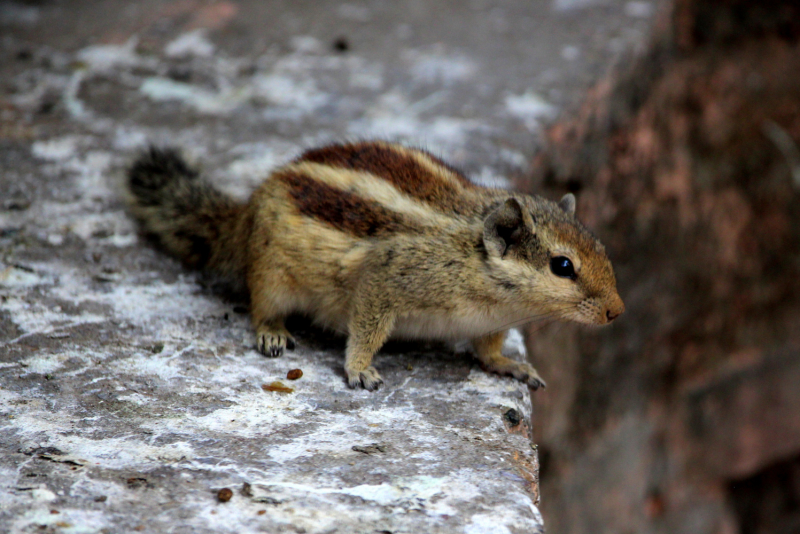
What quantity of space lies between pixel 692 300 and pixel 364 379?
3.91 metres

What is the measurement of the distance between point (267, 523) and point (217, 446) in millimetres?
441

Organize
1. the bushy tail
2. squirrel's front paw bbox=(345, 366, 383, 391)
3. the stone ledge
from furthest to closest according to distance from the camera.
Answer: the bushy tail < squirrel's front paw bbox=(345, 366, 383, 391) < the stone ledge

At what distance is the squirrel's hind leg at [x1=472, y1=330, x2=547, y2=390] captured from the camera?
3396 millimetres

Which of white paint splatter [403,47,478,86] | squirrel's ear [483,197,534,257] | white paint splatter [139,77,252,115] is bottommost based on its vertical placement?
squirrel's ear [483,197,534,257]

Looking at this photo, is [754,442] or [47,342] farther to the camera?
[754,442]

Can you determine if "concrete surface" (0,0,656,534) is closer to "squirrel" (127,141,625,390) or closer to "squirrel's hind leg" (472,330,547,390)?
"squirrel's hind leg" (472,330,547,390)

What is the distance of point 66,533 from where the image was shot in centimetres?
224

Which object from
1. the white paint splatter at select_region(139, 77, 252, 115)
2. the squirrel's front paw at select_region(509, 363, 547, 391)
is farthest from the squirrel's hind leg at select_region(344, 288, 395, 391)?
the white paint splatter at select_region(139, 77, 252, 115)

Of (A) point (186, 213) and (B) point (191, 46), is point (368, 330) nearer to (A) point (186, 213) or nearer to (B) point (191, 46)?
(A) point (186, 213)

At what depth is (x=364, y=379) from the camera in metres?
3.21

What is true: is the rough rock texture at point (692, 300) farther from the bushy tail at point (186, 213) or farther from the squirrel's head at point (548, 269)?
the bushy tail at point (186, 213)

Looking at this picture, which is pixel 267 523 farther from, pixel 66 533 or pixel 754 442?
pixel 754 442

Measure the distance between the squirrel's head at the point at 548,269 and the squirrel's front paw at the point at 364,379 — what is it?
567 mm

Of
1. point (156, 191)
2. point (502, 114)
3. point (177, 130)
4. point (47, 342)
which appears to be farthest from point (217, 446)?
point (502, 114)
